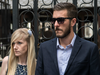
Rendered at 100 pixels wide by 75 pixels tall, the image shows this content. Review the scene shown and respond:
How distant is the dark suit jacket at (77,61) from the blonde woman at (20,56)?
0.65 m

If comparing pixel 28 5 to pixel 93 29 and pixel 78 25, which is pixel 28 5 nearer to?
pixel 78 25

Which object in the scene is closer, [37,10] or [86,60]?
[86,60]

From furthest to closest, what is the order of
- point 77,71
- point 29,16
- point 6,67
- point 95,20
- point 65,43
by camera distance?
point 29,16, point 95,20, point 6,67, point 65,43, point 77,71

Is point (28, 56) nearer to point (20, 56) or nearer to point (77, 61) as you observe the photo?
point (20, 56)

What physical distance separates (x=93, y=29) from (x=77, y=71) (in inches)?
71.3

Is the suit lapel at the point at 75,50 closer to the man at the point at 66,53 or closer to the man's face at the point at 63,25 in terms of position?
the man at the point at 66,53

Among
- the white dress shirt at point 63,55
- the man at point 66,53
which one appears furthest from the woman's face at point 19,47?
the white dress shirt at point 63,55

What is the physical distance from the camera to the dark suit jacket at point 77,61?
1.64 meters

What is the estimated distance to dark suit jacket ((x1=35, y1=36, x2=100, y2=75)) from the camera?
164 centimetres

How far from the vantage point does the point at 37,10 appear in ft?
10.9

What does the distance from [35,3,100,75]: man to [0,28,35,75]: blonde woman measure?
65 cm

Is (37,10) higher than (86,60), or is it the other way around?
(37,10)

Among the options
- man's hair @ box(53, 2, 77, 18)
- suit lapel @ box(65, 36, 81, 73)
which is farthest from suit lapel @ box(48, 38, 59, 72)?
man's hair @ box(53, 2, 77, 18)

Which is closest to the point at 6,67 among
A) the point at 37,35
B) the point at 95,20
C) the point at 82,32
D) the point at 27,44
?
the point at 27,44
